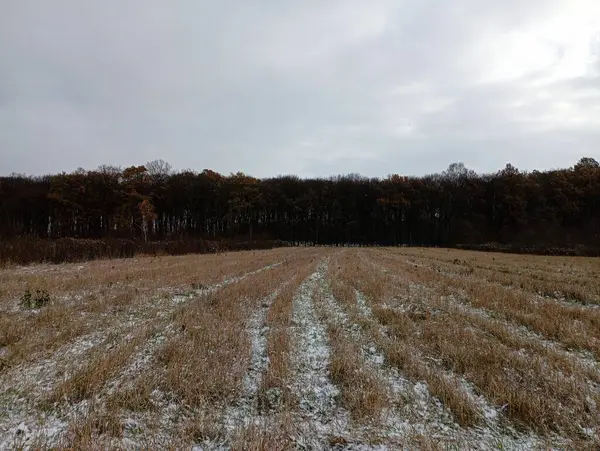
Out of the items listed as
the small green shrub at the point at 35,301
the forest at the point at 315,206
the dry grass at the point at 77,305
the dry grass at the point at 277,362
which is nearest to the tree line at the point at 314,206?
the forest at the point at 315,206

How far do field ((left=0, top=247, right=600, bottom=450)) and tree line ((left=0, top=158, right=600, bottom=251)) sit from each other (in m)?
62.6

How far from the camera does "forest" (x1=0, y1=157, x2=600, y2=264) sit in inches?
2670

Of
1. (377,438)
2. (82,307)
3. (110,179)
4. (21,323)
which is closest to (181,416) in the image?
(377,438)

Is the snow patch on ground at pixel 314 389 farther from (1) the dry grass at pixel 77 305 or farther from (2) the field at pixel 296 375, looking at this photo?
(1) the dry grass at pixel 77 305

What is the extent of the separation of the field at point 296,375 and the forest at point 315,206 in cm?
5741

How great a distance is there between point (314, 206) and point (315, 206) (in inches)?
9.8

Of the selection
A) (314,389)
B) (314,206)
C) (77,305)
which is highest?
(314,206)

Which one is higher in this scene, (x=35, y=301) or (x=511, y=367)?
(x=35, y=301)

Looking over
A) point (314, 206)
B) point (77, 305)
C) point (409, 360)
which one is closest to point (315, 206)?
point (314, 206)

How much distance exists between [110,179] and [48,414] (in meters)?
75.8

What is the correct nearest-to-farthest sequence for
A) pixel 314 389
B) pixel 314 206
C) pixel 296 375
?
1. pixel 314 389
2. pixel 296 375
3. pixel 314 206

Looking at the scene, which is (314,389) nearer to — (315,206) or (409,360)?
(409,360)

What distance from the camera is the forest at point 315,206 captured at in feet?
222

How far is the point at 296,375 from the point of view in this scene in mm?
5051
